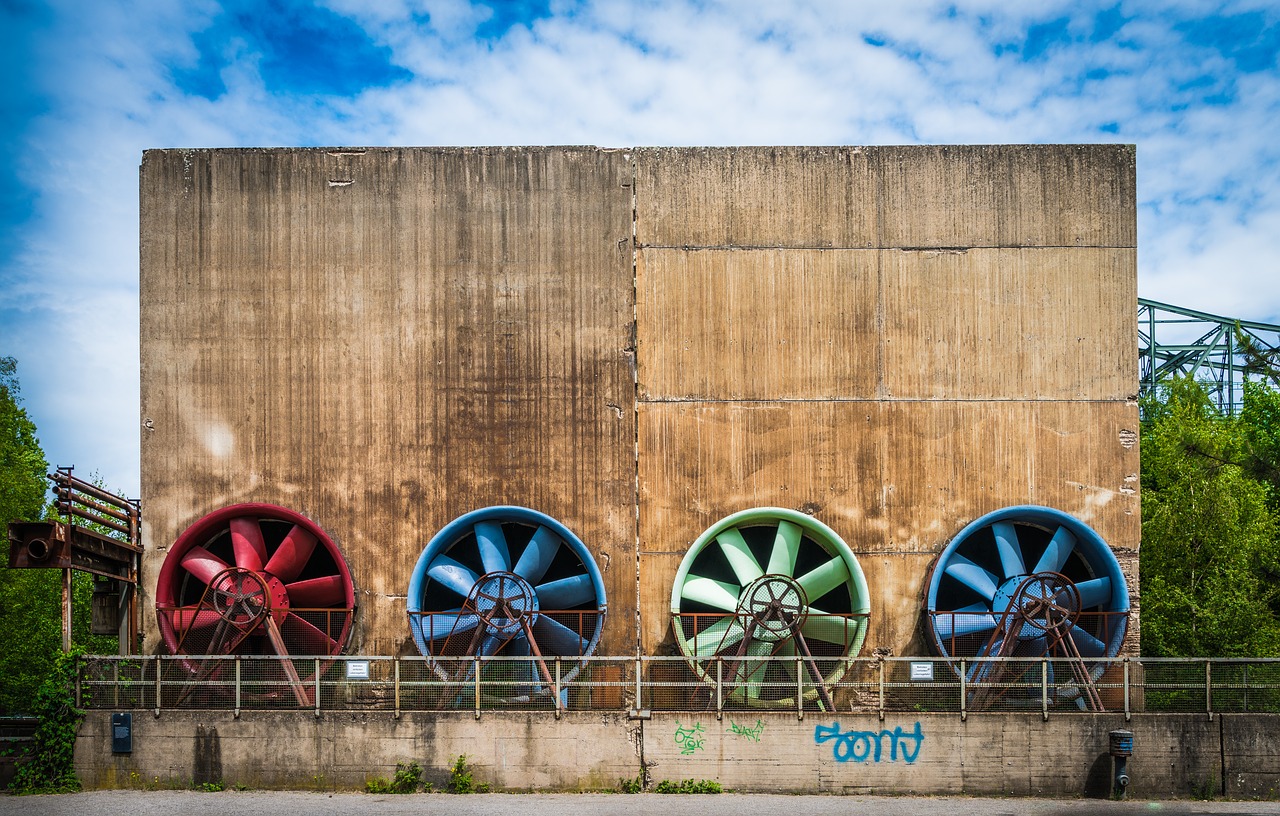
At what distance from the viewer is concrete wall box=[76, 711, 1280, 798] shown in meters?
12.3

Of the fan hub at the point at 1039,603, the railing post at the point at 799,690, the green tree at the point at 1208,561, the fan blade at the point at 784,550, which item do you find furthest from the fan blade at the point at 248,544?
the green tree at the point at 1208,561

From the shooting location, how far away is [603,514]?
14750 mm

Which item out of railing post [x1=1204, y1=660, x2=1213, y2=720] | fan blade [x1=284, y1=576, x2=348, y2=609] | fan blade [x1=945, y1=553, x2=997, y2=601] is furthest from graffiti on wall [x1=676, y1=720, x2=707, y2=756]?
railing post [x1=1204, y1=660, x2=1213, y2=720]

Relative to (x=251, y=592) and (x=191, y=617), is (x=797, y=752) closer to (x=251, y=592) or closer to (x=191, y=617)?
(x=251, y=592)

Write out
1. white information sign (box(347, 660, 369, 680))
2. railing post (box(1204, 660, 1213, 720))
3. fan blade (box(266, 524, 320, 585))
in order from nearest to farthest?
railing post (box(1204, 660, 1213, 720)) → white information sign (box(347, 660, 369, 680)) → fan blade (box(266, 524, 320, 585))

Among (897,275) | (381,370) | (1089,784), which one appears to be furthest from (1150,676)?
(381,370)

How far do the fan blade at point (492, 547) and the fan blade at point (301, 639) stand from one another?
8.38ft

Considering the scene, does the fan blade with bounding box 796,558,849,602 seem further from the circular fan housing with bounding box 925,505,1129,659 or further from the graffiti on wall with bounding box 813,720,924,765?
the graffiti on wall with bounding box 813,720,924,765

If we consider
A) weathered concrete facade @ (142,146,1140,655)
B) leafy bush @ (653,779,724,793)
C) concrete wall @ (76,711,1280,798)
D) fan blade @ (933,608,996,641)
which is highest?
weathered concrete facade @ (142,146,1140,655)

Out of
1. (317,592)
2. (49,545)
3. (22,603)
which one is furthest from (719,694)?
(22,603)

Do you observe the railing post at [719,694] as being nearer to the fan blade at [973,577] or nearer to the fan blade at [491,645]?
the fan blade at [491,645]

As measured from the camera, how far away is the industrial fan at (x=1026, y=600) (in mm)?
13367

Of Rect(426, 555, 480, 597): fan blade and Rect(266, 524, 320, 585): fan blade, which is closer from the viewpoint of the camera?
Rect(426, 555, 480, 597): fan blade

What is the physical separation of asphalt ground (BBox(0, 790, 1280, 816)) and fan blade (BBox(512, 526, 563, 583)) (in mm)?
3180
